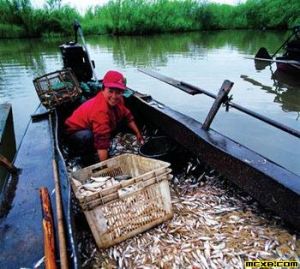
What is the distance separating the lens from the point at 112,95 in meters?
3.77

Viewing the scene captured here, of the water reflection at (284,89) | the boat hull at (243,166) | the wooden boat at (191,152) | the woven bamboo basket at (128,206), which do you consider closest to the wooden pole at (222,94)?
the wooden boat at (191,152)

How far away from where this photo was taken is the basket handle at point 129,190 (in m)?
2.81

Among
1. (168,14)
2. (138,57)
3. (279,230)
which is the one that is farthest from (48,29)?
(279,230)

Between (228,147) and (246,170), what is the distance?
1.35 feet

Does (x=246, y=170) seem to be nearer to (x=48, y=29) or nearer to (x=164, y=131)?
(x=164, y=131)

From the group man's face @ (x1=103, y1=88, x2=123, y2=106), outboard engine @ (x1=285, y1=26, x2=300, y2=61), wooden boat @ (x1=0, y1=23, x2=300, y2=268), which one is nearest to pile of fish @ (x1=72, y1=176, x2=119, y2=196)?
wooden boat @ (x1=0, y1=23, x2=300, y2=268)

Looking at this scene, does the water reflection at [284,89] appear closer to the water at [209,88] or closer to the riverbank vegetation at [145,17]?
the water at [209,88]

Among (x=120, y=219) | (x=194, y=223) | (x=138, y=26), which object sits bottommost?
(x=138, y=26)

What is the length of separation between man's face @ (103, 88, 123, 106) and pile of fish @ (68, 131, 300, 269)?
1489 millimetres

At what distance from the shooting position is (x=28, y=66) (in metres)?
17.8

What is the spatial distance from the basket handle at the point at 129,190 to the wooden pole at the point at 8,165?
1.18 meters

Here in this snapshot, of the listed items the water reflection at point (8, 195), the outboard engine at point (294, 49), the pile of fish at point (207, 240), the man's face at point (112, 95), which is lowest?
the outboard engine at point (294, 49)

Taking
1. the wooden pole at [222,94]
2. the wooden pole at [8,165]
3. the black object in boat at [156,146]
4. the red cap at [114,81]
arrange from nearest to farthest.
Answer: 1. the wooden pole at [8,165]
2. the red cap at [114,81]
3. the wooden pole at [222,94]
4. the black object in boat at [156,146]

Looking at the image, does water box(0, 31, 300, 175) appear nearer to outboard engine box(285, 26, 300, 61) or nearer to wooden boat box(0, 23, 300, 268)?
outboard engine box(285, 26, 300, 61)
